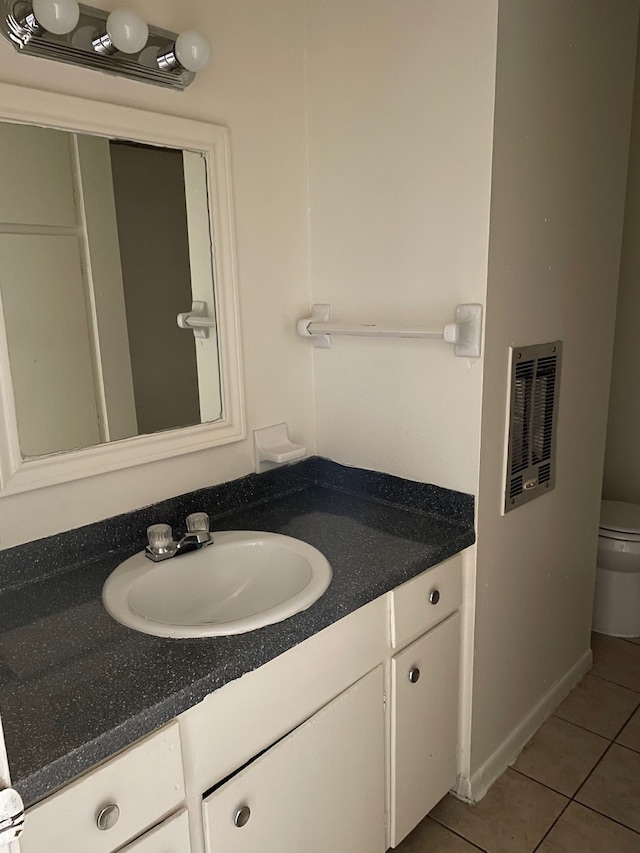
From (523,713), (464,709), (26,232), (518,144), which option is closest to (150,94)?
(26,232)

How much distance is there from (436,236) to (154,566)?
0.94m

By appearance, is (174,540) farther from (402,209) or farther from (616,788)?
(616,788)

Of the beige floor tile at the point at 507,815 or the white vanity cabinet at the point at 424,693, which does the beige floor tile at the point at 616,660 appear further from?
the white vanity cabinet at the point at 424,693

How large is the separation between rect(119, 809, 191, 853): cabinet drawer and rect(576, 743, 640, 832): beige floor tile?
1175 millimetres

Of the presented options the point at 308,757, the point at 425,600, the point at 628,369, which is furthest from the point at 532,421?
the point at 628,369

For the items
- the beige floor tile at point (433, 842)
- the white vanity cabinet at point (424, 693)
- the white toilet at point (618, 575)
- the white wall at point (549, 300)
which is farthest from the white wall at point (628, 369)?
the beige floor tile at point (433, 842)

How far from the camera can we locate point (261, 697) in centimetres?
109

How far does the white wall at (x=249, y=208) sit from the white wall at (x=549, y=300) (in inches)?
21.4

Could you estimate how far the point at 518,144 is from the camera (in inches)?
55.6

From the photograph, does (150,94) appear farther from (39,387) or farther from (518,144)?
(518,144)

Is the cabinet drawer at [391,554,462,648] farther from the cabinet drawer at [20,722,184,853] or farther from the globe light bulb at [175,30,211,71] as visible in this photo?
the globe light bulb at [175,30,211,71]

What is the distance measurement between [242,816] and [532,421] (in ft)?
3.58

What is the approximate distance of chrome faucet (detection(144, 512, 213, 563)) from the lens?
1.32 m

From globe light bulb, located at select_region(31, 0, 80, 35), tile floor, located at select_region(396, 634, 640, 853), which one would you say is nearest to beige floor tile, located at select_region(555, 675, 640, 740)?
tile floor, located at select_region(396, 634, 640, 853)
